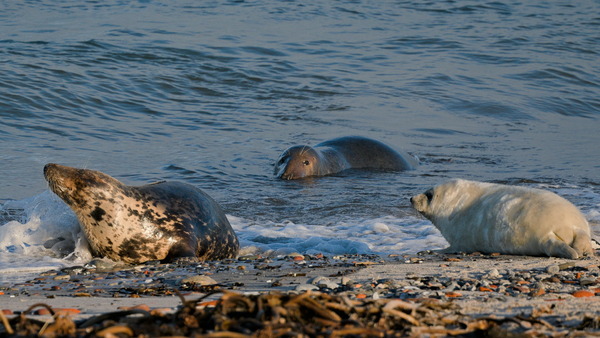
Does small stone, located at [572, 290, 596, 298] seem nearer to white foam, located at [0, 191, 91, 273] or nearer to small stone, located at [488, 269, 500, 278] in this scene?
small stone, located at [488, 269, 500, 278]

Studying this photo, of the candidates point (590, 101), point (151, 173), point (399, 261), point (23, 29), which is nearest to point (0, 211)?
point (151, 173)

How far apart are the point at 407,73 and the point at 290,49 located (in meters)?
2.76

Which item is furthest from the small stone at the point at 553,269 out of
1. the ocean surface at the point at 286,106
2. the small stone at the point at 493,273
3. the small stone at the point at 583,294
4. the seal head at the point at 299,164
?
the seal head at the point at 299,164

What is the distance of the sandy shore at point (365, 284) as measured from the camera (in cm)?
352

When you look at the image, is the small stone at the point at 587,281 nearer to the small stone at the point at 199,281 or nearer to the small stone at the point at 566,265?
the small stone at the point at 566,265

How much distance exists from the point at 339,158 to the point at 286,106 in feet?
12.1

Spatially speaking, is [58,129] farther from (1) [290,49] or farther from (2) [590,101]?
(2) [590,101]

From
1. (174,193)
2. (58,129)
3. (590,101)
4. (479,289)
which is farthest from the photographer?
(590,101)

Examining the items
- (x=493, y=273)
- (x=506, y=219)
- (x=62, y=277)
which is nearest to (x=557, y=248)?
(x=506, y=219)

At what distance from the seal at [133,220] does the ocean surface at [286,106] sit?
0.24 m

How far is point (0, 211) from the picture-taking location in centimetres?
820

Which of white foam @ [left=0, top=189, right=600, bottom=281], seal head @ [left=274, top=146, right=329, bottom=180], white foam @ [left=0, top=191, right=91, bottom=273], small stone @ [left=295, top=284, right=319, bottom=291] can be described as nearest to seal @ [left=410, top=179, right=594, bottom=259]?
white foam @ [left=0, top=189, right=600, bottom=281]

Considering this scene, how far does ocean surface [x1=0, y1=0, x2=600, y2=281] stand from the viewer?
8.45 metres

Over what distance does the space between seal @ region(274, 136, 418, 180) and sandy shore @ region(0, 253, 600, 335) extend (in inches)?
180
